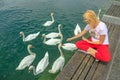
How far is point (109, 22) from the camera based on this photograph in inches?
413

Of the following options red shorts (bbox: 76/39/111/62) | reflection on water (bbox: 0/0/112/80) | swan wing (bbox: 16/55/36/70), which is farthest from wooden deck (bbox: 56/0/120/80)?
swan wing (bbox: 16/55/36/70)

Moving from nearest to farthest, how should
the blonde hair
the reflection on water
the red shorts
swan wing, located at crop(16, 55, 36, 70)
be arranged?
the blonde hair, the red shorts, swan wing, located at crop(16, 55, 36, 70), the reflection on water

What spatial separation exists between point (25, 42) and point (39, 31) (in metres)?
1.59

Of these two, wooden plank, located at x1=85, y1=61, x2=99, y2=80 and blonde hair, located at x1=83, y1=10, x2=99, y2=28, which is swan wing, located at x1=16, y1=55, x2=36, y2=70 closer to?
wooden plank, located at x1=85, y1=61, x2=99, y2=80

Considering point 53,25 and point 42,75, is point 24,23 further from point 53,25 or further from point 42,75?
point 42,75

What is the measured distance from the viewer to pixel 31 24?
1440cm

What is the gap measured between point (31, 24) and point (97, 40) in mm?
8022

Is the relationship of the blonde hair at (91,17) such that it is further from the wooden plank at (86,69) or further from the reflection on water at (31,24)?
the reflection on water at (31,24)

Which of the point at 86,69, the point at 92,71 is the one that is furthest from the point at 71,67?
the point at 92,71

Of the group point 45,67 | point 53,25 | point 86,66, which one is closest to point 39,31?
point 53,25

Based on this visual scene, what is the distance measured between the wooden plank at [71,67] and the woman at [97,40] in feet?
1.14

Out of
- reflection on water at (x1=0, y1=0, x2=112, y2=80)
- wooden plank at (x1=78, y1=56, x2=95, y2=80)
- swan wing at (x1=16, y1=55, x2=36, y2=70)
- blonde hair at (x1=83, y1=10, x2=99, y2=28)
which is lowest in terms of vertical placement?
reflection on water at (x1=0, y1=0, x2=112, y2=80)

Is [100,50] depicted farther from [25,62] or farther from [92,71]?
[25,62]

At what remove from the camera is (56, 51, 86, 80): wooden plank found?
6090 millimetres
